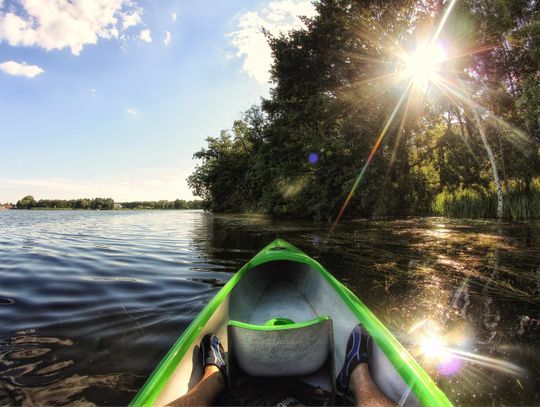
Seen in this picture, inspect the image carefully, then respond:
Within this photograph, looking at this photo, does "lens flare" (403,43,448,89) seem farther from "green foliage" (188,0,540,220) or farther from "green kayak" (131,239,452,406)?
"green kayak" (131,239,452,406)

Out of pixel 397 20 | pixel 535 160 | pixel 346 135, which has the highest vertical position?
pixel 397 20

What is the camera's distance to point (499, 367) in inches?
104

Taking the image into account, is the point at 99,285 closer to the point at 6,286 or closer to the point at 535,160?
the point at 6,286

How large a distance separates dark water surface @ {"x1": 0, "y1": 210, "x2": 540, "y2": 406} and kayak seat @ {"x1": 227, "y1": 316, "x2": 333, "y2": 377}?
0.87 metres

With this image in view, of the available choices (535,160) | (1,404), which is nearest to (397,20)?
(535,160)

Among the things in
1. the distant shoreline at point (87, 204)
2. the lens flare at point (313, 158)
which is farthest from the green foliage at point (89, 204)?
the lens flare at point (313, 158)

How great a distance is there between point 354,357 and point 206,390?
1129mm

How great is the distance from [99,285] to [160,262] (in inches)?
79.7

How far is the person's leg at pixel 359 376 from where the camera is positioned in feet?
6.39

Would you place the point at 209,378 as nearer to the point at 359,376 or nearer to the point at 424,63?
the point at 359,376

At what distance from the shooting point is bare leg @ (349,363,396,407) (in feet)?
6.20

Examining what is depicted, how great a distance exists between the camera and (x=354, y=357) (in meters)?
2.36

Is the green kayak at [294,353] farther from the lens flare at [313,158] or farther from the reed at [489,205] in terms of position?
the lens flare at [313,158]

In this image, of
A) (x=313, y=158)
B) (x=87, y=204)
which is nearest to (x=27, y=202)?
(x=87, y=204)
